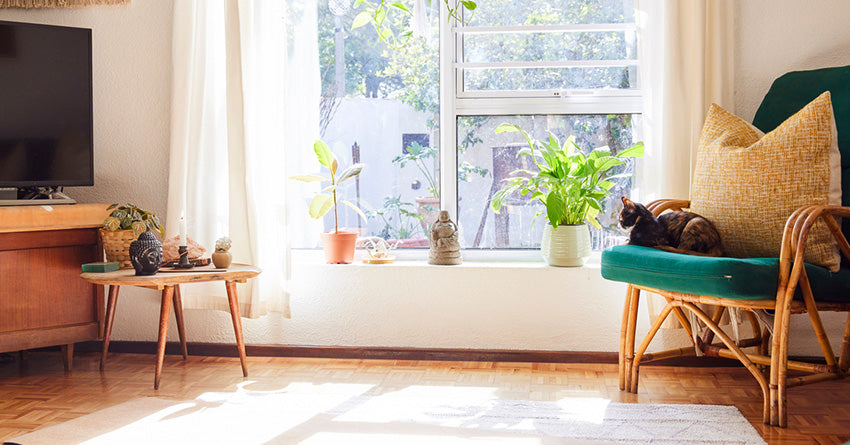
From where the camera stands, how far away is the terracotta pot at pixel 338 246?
320 centimetres

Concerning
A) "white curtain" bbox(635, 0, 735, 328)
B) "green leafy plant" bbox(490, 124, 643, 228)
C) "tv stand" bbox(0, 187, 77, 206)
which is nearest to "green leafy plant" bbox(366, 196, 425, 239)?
"green leafy plant" bbox(490, 124, 643, 228)

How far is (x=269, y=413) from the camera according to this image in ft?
7.77

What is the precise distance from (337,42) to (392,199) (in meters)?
0.77

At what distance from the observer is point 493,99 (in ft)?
10.6

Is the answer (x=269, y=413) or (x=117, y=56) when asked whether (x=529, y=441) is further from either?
(x=117, y=56)

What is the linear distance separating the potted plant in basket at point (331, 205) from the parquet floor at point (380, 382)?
18.8 inches

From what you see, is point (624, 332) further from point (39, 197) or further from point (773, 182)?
point (39, 197)

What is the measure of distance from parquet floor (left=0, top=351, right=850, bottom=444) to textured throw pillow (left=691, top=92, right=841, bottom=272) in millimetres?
531

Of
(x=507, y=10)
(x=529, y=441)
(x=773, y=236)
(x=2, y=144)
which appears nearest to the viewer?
(x=529, y=441)

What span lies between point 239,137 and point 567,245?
1.50 m

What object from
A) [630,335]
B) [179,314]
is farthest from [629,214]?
[179,314]

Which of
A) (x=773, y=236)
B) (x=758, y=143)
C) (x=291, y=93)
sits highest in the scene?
(x=291, y=93)

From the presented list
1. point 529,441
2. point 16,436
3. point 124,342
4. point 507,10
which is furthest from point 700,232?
point 124,342

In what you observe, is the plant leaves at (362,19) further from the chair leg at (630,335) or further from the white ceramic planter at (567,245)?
the chair leg at (630,335)
